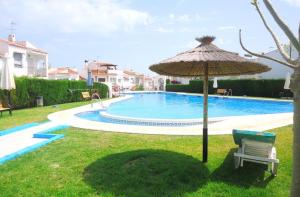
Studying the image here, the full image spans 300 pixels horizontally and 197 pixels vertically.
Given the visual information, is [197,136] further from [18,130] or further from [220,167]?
[18,130]

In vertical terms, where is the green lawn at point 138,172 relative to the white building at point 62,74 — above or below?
below

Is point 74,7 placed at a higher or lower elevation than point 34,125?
higher

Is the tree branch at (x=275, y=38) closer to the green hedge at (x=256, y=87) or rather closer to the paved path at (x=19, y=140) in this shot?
the paved path at (x=19, y=140)

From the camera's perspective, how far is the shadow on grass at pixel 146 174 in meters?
4.98

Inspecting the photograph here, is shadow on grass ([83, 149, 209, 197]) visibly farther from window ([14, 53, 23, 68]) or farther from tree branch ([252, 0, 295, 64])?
window ([14, 53, 23, 68])

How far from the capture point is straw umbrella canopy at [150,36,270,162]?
5512mm

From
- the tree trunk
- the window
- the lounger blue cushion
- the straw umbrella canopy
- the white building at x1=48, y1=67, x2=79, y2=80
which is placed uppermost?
the window

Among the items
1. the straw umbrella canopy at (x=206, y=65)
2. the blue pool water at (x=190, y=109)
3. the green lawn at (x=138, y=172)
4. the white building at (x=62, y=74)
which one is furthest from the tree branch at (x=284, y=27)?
the white building at (x=62, y=74)

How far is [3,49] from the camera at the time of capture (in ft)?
107

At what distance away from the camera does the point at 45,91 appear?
72.0 ft

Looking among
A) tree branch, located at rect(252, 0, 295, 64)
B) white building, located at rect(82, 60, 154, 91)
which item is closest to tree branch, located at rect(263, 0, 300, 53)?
tree branch, located at rect(252, 0, 295, 64)

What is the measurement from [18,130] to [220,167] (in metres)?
8.27

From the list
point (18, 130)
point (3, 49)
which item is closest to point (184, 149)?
point (18, 130)

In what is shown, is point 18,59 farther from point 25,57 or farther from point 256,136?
point 256,136
